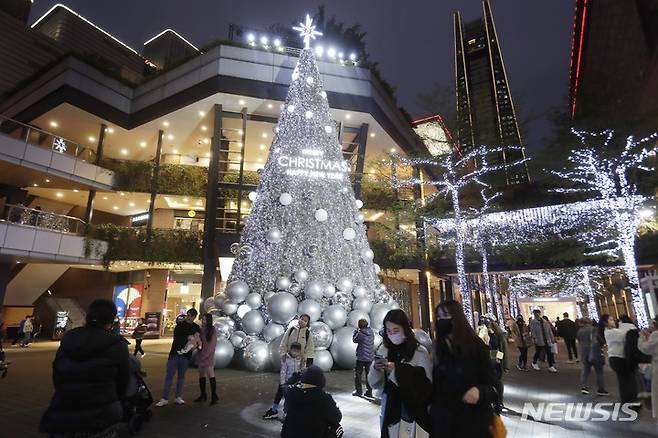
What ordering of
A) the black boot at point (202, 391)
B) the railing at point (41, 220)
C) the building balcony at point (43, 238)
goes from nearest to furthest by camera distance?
the black boot at point (202, 391), the building balcony at point (43, 238), the railing at point (41, 220)

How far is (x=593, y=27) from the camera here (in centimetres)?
2334

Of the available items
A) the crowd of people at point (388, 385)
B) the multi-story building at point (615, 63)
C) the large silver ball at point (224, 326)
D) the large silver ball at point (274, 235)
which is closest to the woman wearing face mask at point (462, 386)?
the crowd of people at point (388, 385)

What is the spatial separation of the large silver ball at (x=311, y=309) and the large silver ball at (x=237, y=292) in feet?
5.44

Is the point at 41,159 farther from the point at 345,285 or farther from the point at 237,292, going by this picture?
the point at 345,285

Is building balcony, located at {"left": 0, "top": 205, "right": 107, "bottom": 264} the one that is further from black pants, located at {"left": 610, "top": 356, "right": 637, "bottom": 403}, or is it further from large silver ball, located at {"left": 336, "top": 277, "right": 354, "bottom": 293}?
black pants, located at {"left": 610, "top": 356, "right": 637, "bottom": 403}

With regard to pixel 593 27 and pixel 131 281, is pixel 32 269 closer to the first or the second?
pixel 131 281

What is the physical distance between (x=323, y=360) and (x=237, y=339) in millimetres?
2376

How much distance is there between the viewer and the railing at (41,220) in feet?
45.2

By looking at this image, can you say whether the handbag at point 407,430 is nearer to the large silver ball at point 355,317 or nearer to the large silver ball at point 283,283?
the large silver ball at point 355,317

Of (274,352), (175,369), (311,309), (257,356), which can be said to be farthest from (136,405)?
(311,309)

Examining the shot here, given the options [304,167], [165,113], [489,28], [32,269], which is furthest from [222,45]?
[489,28]

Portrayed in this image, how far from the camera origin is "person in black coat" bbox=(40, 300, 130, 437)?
2219mm

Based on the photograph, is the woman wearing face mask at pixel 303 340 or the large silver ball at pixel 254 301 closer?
the woman wearing face mask at pixel 303 340

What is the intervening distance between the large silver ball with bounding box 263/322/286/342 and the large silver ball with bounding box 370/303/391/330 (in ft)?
7.93
